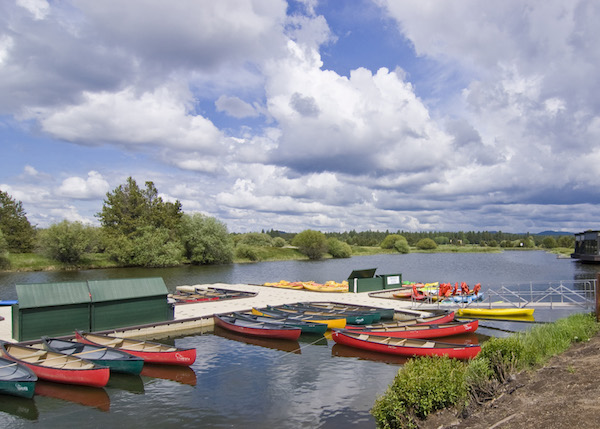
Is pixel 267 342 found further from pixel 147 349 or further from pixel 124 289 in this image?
pixel 124 289

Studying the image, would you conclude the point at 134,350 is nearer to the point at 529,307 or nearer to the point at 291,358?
the point at 291,358

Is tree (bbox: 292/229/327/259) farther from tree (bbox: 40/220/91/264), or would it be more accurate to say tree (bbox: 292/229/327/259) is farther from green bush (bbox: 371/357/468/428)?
green bush (bbox: 371/357/468/428)

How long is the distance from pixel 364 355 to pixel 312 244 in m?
93.5

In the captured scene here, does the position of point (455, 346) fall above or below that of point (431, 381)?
below

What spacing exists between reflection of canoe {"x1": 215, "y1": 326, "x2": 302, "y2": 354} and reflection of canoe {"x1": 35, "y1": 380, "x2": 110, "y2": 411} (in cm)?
850

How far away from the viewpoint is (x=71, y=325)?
21.1m

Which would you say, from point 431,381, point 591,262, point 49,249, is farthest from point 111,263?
point 591,262

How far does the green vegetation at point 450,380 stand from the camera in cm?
973

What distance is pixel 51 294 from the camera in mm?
20688

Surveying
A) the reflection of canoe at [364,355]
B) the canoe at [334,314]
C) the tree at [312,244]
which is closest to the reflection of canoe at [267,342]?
the reflection of canoe at [364,355]

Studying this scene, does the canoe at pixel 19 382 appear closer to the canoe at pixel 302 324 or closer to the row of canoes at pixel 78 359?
the row of canoes at pixel 78 359

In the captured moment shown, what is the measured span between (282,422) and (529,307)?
1991cm

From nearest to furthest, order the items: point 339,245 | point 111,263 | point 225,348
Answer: point 225,348 → point 111,263 → point 339,245

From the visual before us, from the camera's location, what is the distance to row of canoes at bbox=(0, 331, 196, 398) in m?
15.0
